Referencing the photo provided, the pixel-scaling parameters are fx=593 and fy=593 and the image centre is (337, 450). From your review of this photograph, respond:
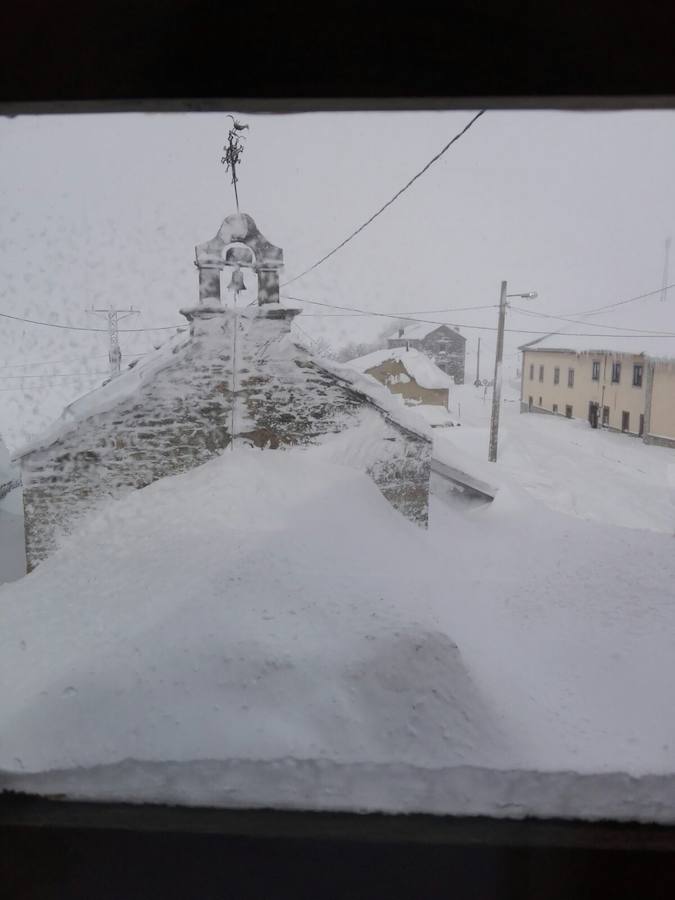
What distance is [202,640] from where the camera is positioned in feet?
7.11

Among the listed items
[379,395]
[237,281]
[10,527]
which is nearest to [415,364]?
[379,395]

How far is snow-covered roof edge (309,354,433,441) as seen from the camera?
3980 mm

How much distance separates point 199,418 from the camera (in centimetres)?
397

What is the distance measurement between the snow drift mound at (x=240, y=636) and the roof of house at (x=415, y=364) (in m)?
0.86

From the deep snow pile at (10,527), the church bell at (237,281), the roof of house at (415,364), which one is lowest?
the deep snow pile at (10,527)

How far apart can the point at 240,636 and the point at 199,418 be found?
2056mm

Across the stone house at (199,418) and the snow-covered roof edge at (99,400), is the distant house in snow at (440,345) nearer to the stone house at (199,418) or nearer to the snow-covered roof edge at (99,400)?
the stone house at (199,418)

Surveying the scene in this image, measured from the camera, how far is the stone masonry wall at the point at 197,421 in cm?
394

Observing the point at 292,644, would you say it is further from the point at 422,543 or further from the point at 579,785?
the point at 422,543

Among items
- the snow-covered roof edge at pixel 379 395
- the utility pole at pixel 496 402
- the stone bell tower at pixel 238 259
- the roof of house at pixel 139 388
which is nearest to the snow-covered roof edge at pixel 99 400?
the roof of house at pixel 139 388

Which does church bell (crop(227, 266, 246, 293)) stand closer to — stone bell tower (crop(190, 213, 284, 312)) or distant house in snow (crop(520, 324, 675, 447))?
stone bell tower (crop(190, 213, 284, 312))

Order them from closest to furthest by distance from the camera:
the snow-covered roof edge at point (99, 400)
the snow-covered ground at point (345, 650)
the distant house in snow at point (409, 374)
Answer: the snow-covered ground at point (345, 650) → the snow-covered roof edge at point (99, 400) → the distant house in snow at point (409, 374)

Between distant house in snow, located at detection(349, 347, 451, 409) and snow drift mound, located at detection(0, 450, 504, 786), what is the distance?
0.77m

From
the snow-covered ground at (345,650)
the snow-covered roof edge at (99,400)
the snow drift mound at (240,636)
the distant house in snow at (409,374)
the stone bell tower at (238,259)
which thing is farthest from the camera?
the distant house in snow at (409,374)
